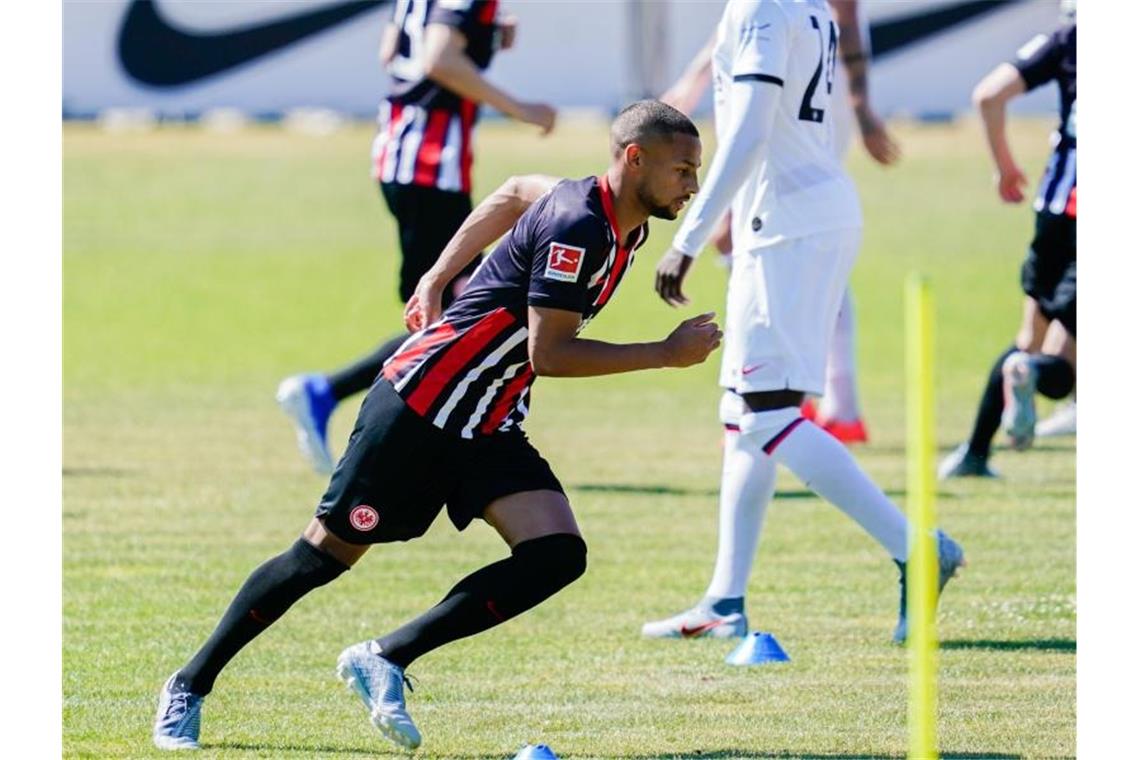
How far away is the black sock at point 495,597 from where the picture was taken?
18.2ft

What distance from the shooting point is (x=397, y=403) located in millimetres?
5648

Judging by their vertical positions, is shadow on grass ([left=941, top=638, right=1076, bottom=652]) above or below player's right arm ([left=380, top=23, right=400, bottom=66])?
below

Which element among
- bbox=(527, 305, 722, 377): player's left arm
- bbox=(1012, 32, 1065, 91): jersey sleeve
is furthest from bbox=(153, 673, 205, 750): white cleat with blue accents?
bbox=(1012, 32, 1065, 91): jersey sleeve

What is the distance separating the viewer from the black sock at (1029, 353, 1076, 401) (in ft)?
32.6

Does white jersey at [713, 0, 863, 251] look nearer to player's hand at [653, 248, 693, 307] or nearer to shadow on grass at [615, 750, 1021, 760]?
player's hand at [653, 248, 693, 307]

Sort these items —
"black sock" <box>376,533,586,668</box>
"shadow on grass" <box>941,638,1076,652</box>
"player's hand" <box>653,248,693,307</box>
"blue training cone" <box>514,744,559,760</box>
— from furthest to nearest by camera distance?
"shadow on grass" <box>941,638,1076,652</box> < "player's hand" <box>653,248,693,307</box> < "black sock" <box>376,533,586,668</box> < "blue training cone" <box>514,744,559,760</box>

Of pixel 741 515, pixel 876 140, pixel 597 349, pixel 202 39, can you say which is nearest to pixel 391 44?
pixel 876 140

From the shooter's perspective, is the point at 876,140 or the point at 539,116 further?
the point at 876,140

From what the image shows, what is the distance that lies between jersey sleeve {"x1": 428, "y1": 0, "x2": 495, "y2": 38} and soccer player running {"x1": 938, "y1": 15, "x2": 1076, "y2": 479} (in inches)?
87.1

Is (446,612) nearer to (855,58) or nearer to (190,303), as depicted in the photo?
(855,58)

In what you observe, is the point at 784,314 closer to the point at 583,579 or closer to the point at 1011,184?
the point at 583,579

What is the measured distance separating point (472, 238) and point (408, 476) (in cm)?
79

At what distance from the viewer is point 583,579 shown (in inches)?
323

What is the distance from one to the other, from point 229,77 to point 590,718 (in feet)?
101
